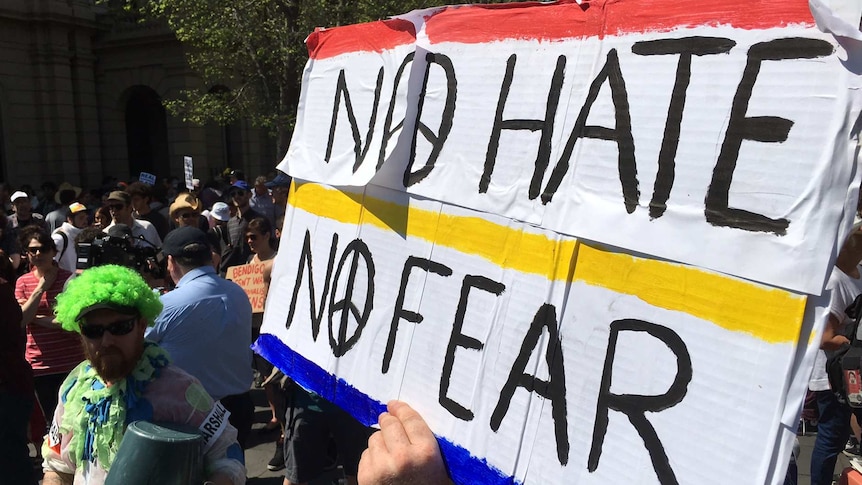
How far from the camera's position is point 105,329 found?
212 cm

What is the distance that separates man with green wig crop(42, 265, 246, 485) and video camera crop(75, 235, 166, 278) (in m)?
1.97

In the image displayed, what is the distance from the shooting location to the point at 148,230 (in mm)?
5691

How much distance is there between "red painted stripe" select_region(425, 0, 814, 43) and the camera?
3.67 feet

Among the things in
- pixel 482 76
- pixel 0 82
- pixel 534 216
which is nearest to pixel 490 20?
pixel 482 76

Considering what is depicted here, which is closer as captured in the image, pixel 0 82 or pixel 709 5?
pixel 709 5

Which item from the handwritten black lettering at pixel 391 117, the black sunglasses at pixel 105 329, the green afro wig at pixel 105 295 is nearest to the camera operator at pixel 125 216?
the green afro wig at pixel 105 295

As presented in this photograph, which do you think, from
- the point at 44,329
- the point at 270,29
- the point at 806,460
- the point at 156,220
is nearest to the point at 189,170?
the point at 270,29

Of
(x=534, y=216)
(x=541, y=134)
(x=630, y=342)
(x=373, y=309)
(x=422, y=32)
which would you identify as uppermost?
(x=422, y=32)

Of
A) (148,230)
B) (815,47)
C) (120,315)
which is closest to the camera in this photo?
(815,47)

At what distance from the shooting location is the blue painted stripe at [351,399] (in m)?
1.43

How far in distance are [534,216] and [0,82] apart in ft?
64.1

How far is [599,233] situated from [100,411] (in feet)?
5.63

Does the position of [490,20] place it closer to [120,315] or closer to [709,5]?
[709,5]

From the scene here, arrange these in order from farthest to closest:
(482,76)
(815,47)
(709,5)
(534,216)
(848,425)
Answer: (848,425)
(482,76)
(534,216)
(709,5)
(815,47)
